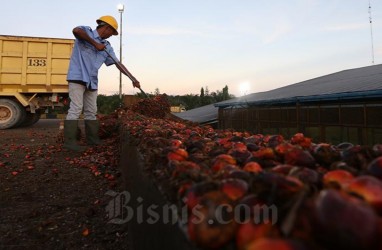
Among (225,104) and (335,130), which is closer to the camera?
(335,130)

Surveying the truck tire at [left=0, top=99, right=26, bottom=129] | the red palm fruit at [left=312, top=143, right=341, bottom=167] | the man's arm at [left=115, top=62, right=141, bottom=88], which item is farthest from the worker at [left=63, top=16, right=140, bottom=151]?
the truck tire at [left=0, top=99, right=26, bottom=129]

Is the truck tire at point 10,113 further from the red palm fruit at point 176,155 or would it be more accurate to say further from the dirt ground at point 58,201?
the red palm fruit at point 176,155

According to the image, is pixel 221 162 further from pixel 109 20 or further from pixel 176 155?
pixel 109 20

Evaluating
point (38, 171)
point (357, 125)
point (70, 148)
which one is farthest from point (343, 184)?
point (357, 125)

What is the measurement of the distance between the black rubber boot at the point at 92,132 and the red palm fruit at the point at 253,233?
6.86 meters

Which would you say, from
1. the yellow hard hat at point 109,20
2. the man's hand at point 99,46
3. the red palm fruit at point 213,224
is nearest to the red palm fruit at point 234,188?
the red palm fruit at point 213,224

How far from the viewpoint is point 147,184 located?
1.53 meters

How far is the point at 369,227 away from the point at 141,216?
128 centimetres

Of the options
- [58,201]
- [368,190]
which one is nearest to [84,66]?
[58,201]

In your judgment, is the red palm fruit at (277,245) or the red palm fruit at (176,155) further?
the red palm fruit at (176,155)

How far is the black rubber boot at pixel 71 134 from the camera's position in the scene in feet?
20.9

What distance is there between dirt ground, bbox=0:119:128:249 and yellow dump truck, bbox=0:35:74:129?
7300 mm

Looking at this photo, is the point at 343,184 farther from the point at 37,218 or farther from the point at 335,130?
the point at 335,130

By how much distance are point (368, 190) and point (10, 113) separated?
1396cm
